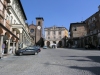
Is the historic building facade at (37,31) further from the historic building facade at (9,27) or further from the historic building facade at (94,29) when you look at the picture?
the historic building facade at (9,27)

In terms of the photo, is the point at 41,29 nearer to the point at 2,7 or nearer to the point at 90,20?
the point at 90,20

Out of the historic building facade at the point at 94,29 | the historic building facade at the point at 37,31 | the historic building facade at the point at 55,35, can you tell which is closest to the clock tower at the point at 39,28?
the historic building facade at the point at 37,31

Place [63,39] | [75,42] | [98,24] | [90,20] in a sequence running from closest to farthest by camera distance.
Result: 1. [98,24]
2. [90,20]
3. [75,42]
4. [63,39]

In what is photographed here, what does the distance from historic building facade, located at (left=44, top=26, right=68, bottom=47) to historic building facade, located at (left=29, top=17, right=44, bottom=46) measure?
4.05 m

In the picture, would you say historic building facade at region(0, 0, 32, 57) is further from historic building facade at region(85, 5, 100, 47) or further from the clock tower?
the clock tower

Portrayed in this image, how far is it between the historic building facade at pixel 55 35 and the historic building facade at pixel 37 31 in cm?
405

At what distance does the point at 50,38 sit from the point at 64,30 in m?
10.2

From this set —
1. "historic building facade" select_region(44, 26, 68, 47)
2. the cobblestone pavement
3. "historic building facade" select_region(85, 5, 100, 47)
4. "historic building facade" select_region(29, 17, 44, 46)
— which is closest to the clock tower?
"historic building facade" select_region(29, 17, 44, 46)

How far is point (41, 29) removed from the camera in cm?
10050

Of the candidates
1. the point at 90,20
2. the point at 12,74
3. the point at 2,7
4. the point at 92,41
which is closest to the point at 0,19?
the point at 2,7

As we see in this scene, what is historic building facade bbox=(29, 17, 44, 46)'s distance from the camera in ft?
321

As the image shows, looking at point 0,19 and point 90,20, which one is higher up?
point 90,20

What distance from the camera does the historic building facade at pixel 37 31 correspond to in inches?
3848

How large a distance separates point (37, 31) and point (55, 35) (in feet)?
39.1
